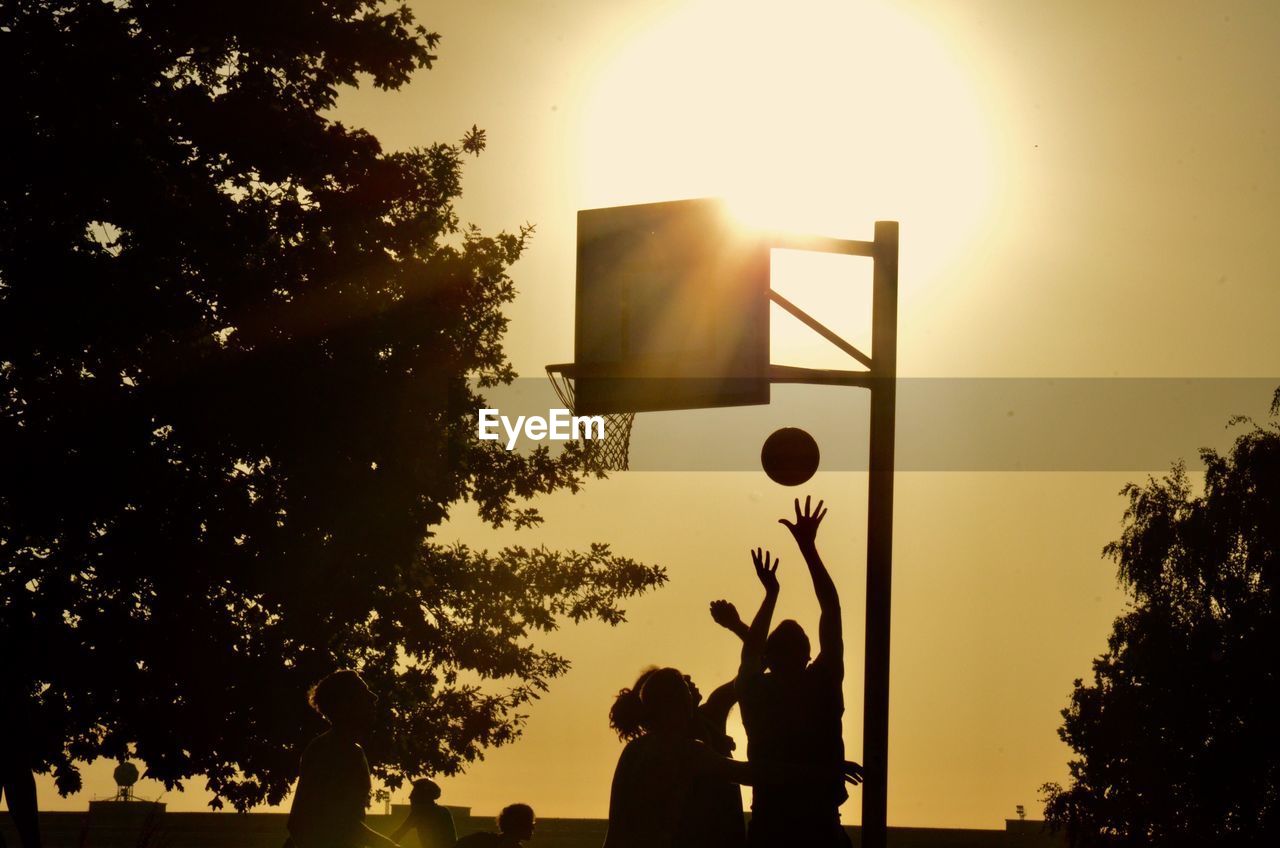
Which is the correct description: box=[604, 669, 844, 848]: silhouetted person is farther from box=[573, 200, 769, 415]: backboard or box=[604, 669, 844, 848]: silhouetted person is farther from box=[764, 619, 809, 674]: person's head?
box=[573, 200, 769, 415]: backboard

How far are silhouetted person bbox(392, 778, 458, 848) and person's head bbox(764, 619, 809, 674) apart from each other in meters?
6.31

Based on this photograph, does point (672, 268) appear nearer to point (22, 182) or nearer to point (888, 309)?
point (888, 309)

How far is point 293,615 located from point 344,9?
860 cm

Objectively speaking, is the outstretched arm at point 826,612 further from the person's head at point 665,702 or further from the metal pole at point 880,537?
the metal pole at point 880,537

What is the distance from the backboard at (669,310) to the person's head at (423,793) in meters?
3.33

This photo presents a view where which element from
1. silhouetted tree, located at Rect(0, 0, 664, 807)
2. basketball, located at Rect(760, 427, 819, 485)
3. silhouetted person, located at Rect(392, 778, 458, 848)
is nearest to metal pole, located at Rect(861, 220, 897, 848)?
basketball, located at Rect(760, 427, 819, 485)

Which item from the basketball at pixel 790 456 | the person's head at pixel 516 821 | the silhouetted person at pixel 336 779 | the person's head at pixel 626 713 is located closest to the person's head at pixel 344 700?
the silhouetted person at pixel 336 779

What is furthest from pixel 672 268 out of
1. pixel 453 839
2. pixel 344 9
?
pixel 344 9

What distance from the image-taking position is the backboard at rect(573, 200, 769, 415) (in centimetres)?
1315

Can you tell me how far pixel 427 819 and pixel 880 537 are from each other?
4.90 metres

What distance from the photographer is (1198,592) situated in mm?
45188

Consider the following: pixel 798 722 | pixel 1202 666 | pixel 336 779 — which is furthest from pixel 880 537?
pixel 1202 666

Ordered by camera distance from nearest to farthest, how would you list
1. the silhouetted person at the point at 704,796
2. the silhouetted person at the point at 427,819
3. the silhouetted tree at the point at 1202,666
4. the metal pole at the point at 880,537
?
the silhouetted person at the point at 704,796, the metal pole at the point at 880,537, the silhouetted person at the point at 427,819, the silhouetted tree at the point at 1202,666

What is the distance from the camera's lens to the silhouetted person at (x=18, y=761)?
21.0m
